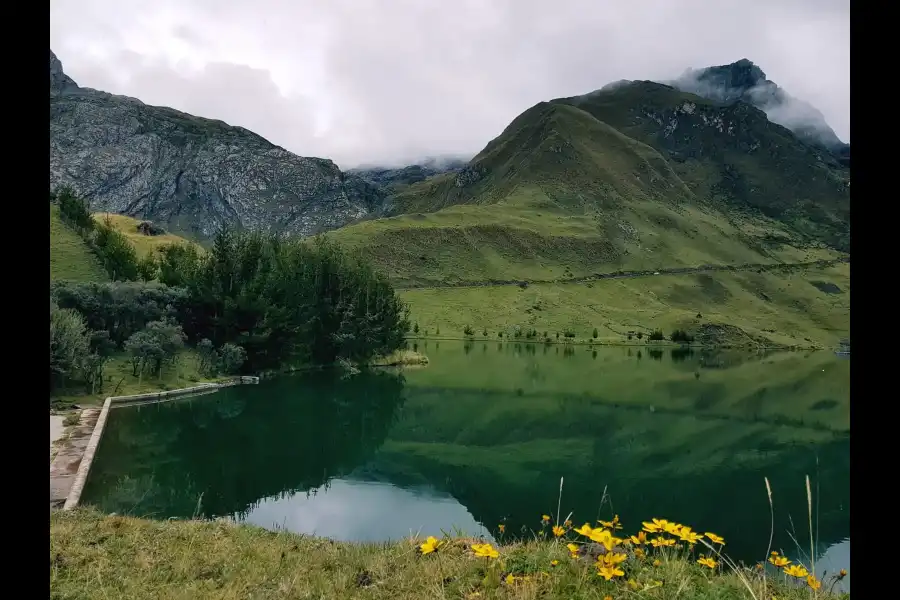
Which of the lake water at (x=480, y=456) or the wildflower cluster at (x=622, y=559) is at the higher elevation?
the wildflower cluster at (x=622, y=559)

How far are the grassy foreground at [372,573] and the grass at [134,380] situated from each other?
73.2 feet

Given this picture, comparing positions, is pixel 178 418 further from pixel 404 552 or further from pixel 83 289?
pixel 404 552

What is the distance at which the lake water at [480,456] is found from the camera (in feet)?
49.6

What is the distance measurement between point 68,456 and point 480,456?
48.5 feet

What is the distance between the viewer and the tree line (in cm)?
3136

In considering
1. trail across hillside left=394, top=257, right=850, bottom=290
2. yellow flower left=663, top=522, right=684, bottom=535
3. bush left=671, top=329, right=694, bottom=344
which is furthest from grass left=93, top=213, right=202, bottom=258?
yellow flower left=663, top=522, right=684, bottom=535

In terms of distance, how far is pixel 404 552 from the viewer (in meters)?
5.71

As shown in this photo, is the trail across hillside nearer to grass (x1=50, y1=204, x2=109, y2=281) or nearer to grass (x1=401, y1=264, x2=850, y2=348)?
grass (x1=401, y1=264, x2=850, y2=348)

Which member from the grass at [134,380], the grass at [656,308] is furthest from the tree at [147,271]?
the grass at [656,308]

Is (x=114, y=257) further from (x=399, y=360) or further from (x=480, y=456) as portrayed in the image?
(x=480, y=456)

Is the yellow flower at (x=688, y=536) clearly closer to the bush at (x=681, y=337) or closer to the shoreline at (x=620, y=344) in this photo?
the shoreline at (x=620, y=344)

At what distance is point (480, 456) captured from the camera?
955 inches
